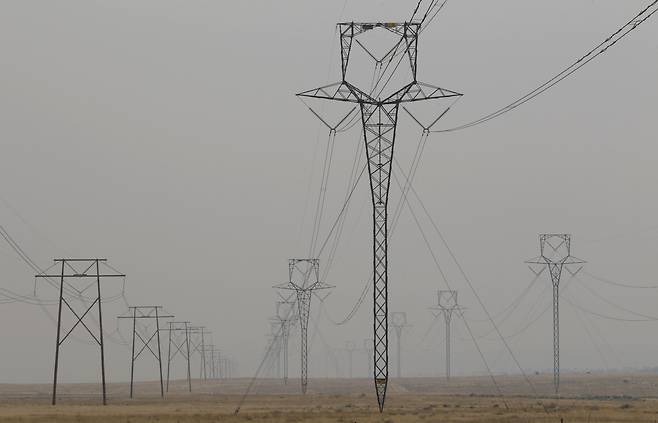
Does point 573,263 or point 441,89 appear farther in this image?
point 573,263

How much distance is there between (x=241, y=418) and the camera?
6800 cm

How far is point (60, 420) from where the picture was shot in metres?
67.6

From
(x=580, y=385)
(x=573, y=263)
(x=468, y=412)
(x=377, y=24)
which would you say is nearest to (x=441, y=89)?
(x=377, y=24)

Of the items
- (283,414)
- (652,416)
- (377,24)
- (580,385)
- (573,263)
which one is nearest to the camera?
(377,24)

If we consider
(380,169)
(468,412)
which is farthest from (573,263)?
(380,169)

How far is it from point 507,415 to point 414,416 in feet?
22.0

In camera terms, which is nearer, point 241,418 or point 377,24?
point 377,24

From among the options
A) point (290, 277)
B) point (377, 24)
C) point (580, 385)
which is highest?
point (377, 24)

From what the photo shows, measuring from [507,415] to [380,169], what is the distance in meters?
21.9

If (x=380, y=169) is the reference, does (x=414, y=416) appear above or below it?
below

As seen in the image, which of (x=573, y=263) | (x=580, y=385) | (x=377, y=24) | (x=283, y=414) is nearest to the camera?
(x=377, y=24)

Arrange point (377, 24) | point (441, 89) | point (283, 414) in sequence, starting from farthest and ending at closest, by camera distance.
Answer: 1. point (283, 414)
2. point (377, 24)
3. point (441, 89)

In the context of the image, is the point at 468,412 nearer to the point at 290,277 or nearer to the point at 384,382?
the point at 384,382

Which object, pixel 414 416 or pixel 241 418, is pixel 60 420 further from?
pixel 414 416
